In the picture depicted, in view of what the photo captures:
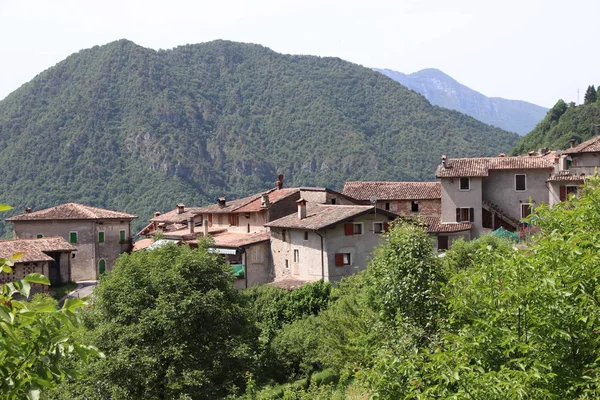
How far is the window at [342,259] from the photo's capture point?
38.7 m

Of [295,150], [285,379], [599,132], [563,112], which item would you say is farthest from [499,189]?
[295,150]

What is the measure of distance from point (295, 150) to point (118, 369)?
5216 inches

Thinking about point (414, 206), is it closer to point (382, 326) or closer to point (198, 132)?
point (382, 326)

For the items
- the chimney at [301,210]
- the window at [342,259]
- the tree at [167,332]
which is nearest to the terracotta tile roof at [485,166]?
the chimney at [301,210]

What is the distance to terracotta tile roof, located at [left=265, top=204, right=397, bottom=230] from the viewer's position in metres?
38.5

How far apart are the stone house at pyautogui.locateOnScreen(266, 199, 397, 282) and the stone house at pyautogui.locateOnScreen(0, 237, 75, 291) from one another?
1376 cm

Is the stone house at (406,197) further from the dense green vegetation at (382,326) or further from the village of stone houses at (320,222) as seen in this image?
the dense green vegetation at (382,326)

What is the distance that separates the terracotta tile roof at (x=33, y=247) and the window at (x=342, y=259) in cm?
1686

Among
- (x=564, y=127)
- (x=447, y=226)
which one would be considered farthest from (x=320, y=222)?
(x=564, y=127)

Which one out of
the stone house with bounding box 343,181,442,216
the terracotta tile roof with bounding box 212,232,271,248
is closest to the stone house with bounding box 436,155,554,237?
the stone house with bounding box 343,181,442,216

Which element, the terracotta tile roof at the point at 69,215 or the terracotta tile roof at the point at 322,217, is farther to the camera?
the terracotta tile roof at the point at 69,215

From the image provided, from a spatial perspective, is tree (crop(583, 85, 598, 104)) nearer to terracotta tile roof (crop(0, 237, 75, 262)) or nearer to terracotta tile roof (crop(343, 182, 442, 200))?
terracotta tile roof (crop(343, 182, 442, 200))

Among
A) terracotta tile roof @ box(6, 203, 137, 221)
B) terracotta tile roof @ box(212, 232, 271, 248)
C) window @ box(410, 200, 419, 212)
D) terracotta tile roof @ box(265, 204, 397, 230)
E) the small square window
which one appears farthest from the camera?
window @ box(410, 200, 419, 212)

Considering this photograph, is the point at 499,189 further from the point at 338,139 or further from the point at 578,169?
the point at 338,139
